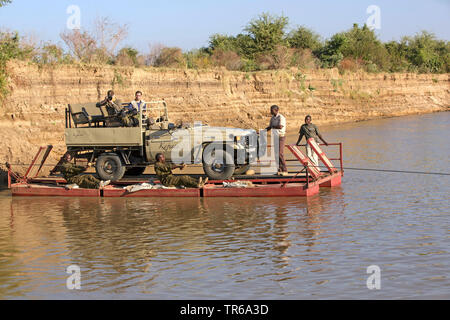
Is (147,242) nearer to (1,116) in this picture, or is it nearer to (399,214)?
(399,214)

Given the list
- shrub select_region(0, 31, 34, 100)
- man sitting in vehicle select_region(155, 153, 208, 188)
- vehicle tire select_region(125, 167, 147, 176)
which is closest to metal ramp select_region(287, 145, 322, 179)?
man sitting in vehicle select_region(155, 153, 208, 188)

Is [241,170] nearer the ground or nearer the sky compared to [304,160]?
nearer the ground

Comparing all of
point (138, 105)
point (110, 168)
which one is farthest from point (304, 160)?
point (110, 168)

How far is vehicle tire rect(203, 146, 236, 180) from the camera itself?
637 inches

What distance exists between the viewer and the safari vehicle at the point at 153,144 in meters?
16.2

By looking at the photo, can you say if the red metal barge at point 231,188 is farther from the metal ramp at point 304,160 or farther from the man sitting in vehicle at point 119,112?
the man sitting in vehicle at point 119,112

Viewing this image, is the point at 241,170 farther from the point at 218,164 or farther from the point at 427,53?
the point at 427,53

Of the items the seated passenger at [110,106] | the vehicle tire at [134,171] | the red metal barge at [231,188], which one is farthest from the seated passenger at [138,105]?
the vehicle tire at [134,171]

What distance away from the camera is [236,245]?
11.2 metres

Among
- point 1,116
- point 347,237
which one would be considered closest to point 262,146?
point 347,237

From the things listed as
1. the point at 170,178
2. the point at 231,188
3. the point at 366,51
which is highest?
the point at 366,51

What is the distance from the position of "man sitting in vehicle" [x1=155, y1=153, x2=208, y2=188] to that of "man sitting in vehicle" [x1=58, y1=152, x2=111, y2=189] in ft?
5.71

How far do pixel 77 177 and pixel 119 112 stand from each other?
2.08 m

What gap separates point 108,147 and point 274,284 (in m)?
9.39
